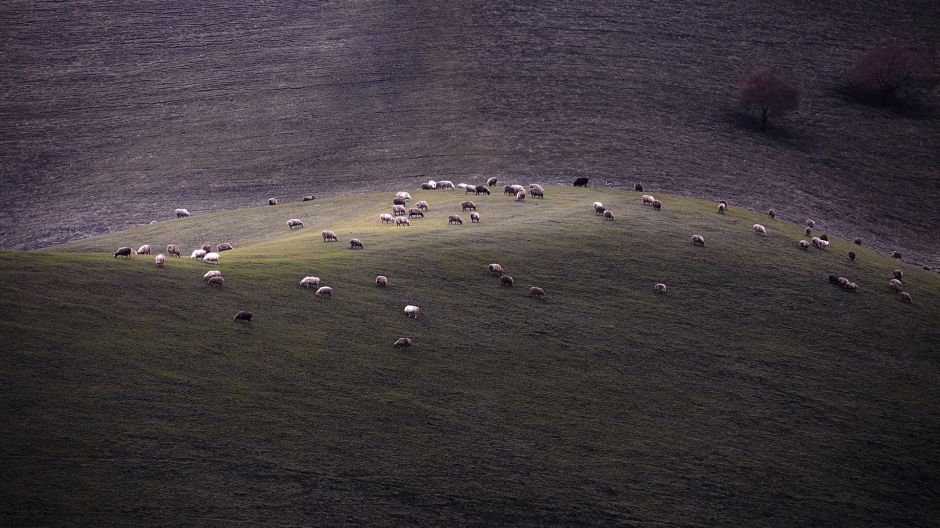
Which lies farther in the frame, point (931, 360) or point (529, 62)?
point (529, 62)

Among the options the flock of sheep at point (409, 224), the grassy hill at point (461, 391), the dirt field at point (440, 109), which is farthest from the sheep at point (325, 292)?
the dirt field at point (440, 109)

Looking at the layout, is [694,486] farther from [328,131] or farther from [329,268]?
[328,131]

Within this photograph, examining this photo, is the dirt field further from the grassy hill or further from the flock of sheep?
the grassy hill

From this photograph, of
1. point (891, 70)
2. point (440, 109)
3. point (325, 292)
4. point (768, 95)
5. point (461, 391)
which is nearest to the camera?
point (461, 391)

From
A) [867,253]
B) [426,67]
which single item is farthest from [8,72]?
[867,253]

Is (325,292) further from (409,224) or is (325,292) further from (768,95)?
(768,95)

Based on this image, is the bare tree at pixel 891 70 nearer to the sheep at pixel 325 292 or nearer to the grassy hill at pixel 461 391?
the grassy hill at pixel 461 391

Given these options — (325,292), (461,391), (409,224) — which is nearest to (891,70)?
(409,224)
